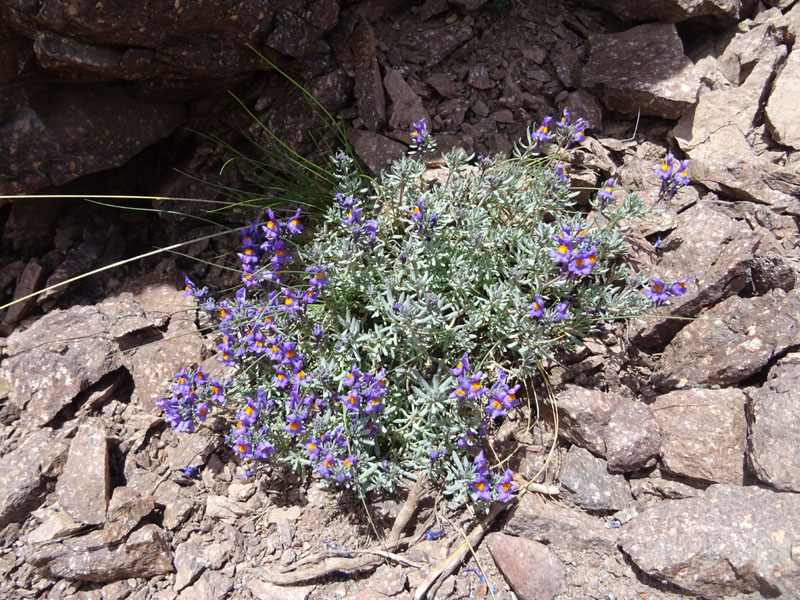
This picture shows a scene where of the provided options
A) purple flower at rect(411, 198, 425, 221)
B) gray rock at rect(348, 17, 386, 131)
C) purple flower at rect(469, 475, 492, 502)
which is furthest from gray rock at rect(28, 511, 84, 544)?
gray rock at rect(348, 17, 386, 131)

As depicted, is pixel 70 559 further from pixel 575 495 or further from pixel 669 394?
pixel 669 394

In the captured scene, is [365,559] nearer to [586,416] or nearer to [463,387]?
[463,387]

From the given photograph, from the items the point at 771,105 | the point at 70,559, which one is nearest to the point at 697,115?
the point at 771,105

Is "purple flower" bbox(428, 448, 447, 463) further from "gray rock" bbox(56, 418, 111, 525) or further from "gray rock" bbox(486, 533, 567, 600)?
"gray rock" bbox(56, 418, 111, 525)

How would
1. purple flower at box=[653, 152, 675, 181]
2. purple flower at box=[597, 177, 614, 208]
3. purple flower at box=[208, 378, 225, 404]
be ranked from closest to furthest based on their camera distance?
purple flower at box=[208, 378, 225, 404]
purple flower at box=[653, 152, 675, 181]
purple flower at box=[597, 177, 614, 208]

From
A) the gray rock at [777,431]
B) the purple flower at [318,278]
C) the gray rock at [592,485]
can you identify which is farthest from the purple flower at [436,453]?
the gray rock at [777,431]

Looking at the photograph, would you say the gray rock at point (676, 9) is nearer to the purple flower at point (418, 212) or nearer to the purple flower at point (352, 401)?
the purple flower at point (418, 212)
